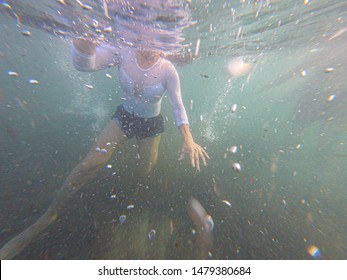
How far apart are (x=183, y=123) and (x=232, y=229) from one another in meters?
3.70

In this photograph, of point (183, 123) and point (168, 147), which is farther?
point (168, 147)

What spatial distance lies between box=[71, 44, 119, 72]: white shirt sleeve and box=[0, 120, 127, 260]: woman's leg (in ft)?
A: 4.80

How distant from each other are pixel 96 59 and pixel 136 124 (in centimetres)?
190

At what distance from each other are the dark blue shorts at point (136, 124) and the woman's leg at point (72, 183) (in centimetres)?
19

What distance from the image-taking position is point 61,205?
396 cm

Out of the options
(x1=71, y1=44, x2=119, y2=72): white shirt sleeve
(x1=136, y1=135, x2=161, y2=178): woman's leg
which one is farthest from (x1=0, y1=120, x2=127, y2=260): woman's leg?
(x1=71, y1=44, x2=119, y2=72): white shirt sleeve

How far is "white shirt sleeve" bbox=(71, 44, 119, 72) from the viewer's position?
13.9 feet

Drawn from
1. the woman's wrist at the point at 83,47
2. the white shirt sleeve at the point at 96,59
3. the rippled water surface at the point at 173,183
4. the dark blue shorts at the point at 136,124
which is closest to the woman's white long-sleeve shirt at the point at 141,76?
the white shirt sleeve at the point at 96,59

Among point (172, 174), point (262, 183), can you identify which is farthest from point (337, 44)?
point (172, 174)

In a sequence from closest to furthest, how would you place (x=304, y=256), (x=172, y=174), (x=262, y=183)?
1. (x=304, y=256)
2. (x=172, y=174)
3. (x=262, y=183)

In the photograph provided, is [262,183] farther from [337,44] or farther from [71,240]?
[337,44]

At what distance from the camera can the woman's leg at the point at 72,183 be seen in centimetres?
346

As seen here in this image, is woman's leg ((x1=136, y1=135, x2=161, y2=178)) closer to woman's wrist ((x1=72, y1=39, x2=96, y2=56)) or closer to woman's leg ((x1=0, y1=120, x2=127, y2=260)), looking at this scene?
woman's leg ((x1=0, y1=120, x2=127, y2=260))

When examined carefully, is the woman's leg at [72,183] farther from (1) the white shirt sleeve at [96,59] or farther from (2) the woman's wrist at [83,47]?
(2) the woman's wrist at [83,47]
